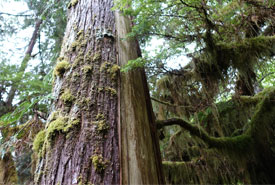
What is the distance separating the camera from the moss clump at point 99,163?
1140mm

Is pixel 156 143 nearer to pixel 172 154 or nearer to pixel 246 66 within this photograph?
pixel 246 66

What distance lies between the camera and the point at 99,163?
45.4 inches

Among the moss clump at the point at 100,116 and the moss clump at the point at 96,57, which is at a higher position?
the moss clump at the point at 96,57

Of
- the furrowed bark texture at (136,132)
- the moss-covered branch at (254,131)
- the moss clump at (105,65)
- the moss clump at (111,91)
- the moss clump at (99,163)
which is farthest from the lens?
the moss-covered branch at (254,131)

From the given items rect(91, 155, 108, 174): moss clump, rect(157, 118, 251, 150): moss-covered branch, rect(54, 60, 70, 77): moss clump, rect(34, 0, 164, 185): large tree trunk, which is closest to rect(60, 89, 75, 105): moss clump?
rect(34, 0, 164, 185): large tree trunk

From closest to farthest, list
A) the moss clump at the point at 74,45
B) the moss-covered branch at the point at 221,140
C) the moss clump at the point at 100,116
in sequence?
1. the moss clump at the point at 100,116
2. the moss clump at the point at 74,45
3. the moss-covered branch at the point at 221,140

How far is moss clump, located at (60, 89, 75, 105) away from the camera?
1447mm

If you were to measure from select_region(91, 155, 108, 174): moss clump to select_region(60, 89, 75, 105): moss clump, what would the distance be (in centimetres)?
54

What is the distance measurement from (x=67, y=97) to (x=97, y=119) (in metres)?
0.35

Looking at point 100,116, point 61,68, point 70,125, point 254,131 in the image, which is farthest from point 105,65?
point 254,131

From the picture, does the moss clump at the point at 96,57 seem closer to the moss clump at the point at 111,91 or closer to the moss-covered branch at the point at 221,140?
the moss clump at the point at 111,91

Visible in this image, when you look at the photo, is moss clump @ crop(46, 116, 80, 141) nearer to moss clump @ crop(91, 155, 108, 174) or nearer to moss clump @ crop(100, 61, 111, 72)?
moss clump @ crop(91, 155, 108, 174)

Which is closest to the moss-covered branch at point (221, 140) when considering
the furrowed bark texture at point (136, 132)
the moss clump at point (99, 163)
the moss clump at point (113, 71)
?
the furrowed bark texture at point (136, 132)

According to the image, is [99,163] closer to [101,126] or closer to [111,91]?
[101,126]
